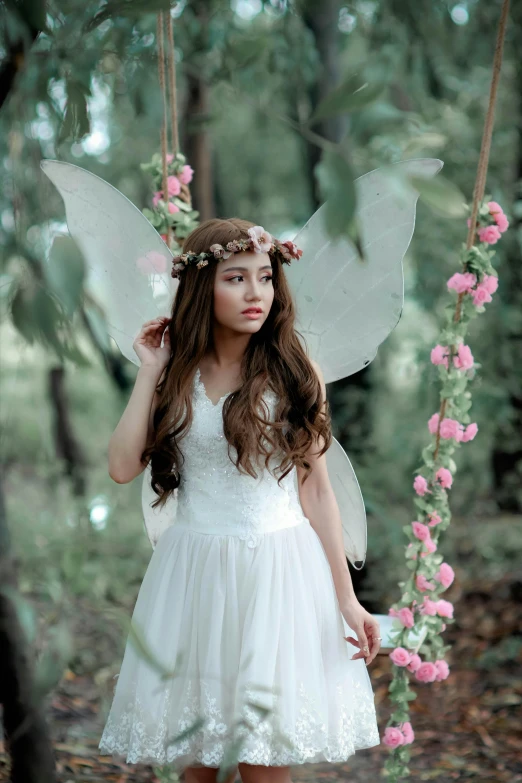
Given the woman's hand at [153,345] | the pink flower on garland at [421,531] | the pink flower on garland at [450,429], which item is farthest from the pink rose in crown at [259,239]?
the pink flower on garland at [421,531]

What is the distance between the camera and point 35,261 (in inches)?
37.3

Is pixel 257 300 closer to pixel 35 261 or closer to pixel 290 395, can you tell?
pixel 290 395

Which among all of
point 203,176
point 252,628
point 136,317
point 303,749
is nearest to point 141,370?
point 136,317

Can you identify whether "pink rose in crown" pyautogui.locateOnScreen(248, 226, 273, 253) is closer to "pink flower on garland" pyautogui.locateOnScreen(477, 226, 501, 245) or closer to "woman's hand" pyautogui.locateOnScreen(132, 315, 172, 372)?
"woman's hand" pyautogui.locateOnScreen(132, 315, 172, 372)

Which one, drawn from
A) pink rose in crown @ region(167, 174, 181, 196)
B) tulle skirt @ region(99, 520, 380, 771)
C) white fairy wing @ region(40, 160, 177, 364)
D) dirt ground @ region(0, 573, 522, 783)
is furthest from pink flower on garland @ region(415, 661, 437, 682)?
pink rose in crown @ region(167, 174, 181, 196)

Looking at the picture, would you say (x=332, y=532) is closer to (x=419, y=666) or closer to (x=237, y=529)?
(x=237, y=529)

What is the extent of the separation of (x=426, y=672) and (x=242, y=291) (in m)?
1.04

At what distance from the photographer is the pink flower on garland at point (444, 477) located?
209 cm

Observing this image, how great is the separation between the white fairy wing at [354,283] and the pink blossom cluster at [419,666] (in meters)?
0.69

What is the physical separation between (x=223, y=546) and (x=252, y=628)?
19 centimetres

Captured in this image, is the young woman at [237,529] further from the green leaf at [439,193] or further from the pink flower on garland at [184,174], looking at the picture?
the green leaf at [439,193]

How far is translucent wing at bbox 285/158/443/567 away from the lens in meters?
1.90

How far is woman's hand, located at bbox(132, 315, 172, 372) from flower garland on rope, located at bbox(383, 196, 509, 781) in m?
0.66

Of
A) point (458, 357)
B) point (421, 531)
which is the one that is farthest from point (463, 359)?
point (421, 531)
